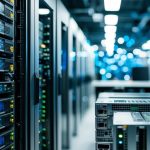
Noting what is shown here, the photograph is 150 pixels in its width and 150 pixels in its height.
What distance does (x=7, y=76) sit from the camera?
3.00 metres

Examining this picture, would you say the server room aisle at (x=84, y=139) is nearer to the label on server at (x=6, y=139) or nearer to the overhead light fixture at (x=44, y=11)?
the overhead light fixture at (x=44, y=11)

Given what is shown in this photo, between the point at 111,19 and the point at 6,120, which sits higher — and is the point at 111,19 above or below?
above

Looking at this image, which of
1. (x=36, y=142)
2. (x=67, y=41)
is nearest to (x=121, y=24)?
(x=67, y=41)

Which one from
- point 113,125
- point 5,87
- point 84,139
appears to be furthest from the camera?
point 84,139

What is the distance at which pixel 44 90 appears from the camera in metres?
4.46

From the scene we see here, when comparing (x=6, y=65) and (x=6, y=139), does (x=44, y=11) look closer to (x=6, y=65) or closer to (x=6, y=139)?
(x=6, y=65)

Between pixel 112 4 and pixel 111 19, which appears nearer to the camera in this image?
pixel 112 4

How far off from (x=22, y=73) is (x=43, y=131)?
60.7 inches

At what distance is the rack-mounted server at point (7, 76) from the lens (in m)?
2.89

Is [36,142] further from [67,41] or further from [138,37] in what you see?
[138,37]

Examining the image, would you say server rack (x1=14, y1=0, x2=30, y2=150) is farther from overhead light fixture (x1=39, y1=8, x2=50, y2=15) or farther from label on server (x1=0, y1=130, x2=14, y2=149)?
overhead light fixture (x1=39, y1=8, x2=50, y2=15)

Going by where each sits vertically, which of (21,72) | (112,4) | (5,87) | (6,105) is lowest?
(6,105)

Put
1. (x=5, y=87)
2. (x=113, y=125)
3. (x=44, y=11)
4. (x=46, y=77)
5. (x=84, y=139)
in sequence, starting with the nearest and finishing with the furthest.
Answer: (x=5, y=87), (x=113, y=125), (x=44, y=11), (x=46, y=77), (x=84, y=139)

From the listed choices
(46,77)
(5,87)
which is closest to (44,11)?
(46,77)
